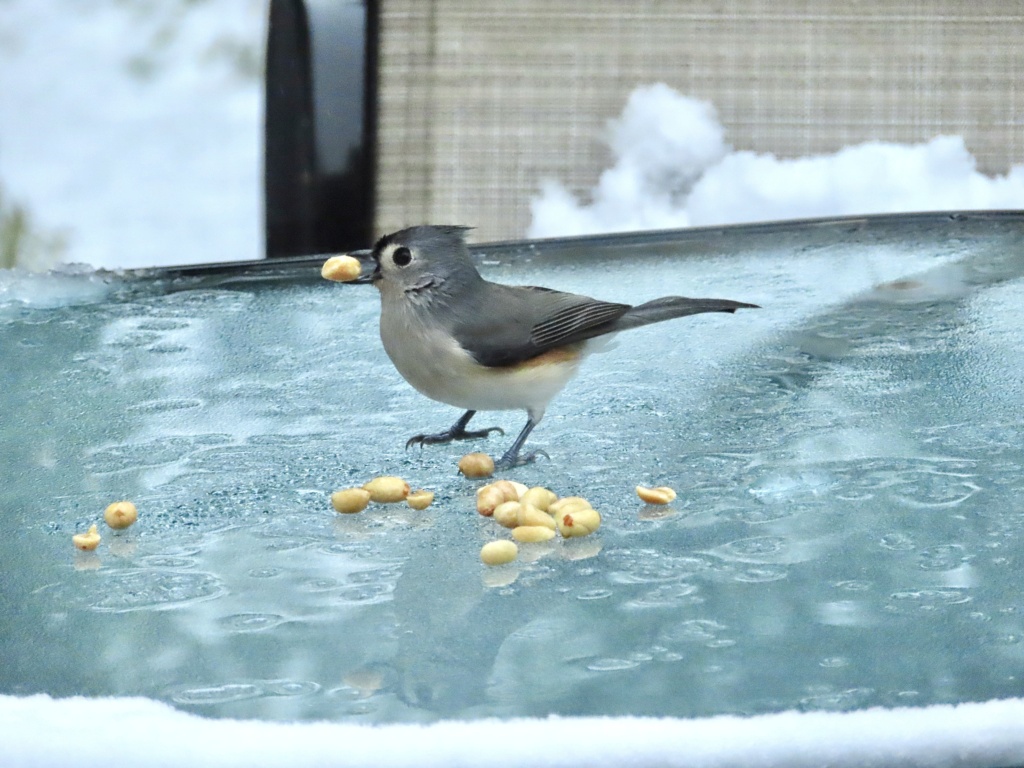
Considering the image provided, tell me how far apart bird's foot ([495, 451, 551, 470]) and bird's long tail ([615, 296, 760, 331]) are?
16 cm

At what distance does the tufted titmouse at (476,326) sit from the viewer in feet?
4.24

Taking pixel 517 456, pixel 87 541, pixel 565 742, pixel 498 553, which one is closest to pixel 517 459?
pixel 517 456

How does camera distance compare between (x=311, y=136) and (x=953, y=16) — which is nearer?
(x=311, y=136)

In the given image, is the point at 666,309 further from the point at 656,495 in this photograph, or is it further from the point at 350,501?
the point at 350,501

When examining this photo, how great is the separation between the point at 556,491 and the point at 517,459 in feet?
0.43

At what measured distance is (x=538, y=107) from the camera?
306 centimetres

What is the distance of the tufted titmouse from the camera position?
50.9 inches

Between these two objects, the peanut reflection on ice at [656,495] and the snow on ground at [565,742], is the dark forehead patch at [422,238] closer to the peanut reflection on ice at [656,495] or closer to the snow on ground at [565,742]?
the peanut reflection on ice at [656,495]

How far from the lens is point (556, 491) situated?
1.18 meters

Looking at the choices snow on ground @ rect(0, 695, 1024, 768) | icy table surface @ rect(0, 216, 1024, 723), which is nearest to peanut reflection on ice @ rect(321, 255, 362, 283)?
icy table surface @ rect(0, 216, 1024, 723)

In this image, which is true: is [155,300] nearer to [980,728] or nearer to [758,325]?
[758,325]

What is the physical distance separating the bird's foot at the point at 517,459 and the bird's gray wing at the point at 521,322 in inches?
3.7

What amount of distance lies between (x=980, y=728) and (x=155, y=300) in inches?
55.7

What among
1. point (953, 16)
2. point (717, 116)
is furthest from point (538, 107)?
point (953, 16)
